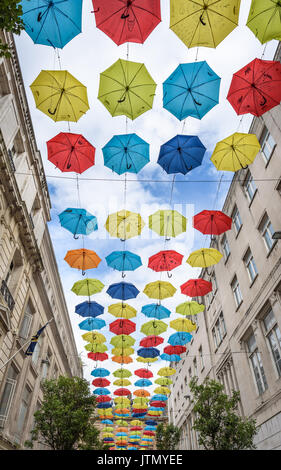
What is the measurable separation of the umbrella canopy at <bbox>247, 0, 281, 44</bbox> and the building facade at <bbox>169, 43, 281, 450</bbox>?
18.5 ft

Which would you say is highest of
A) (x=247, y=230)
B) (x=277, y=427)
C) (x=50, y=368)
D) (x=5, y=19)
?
(x=247, y=230)

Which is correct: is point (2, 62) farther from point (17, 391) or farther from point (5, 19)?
point (17, 391)

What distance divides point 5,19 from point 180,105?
6.55 metres

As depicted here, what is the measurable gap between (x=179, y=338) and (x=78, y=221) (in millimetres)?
13606

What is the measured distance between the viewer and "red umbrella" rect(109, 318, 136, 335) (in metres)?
22.1

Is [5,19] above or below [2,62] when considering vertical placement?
below

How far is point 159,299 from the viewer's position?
19719 mm

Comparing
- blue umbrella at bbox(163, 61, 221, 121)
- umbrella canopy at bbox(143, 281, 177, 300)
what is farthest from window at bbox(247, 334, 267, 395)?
blue umbrella at bbox(163, 61, 221, 121)

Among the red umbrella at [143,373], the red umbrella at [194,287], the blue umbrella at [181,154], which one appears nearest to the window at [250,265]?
the red umbrella at [194,287]

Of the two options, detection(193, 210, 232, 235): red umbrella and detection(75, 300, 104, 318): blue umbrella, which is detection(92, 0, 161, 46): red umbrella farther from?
detection(75, 300, 104, 318): blue umbrella

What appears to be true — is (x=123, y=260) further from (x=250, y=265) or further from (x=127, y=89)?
(x=127, y=89)

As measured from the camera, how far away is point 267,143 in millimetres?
16250
